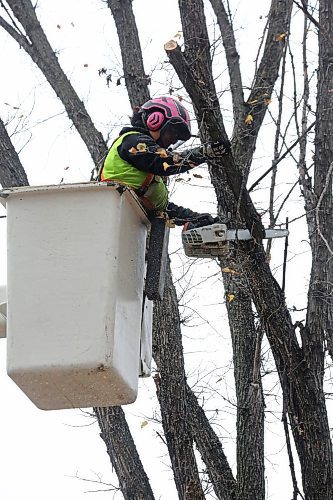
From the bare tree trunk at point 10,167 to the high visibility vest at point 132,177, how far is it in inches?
61.1

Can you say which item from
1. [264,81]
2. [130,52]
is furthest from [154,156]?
[130,52]

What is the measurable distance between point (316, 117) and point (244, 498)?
2.16 metres

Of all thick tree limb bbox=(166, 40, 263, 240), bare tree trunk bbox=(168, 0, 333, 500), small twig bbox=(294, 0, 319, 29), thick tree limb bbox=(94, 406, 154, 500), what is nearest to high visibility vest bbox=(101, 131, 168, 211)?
thick tree limb bbox=(166, 40, 263, 240)

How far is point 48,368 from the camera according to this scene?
3.11 meters

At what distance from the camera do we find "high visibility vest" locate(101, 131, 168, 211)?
151 inches

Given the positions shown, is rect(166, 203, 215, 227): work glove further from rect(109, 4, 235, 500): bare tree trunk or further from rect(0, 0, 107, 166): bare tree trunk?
rect(0, 0, 107, 166): bare tree trunk

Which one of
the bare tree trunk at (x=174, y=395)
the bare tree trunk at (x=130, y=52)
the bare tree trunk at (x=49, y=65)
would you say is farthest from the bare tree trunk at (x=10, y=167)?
the bare tree trunk at (x=174, y=395)

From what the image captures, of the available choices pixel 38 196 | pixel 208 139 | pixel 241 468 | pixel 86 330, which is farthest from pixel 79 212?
pixel 241 468

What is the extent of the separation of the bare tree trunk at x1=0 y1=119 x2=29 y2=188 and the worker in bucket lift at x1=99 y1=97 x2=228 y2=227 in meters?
1.45

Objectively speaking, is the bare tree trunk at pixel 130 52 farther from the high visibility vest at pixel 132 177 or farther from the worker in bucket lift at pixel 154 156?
the high visibility vest at pixel 132 177

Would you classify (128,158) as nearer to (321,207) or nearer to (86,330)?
(86,330)

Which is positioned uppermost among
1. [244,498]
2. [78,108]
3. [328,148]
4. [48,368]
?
[78,108]

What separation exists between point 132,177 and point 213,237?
457mm

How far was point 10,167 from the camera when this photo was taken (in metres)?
5.36
